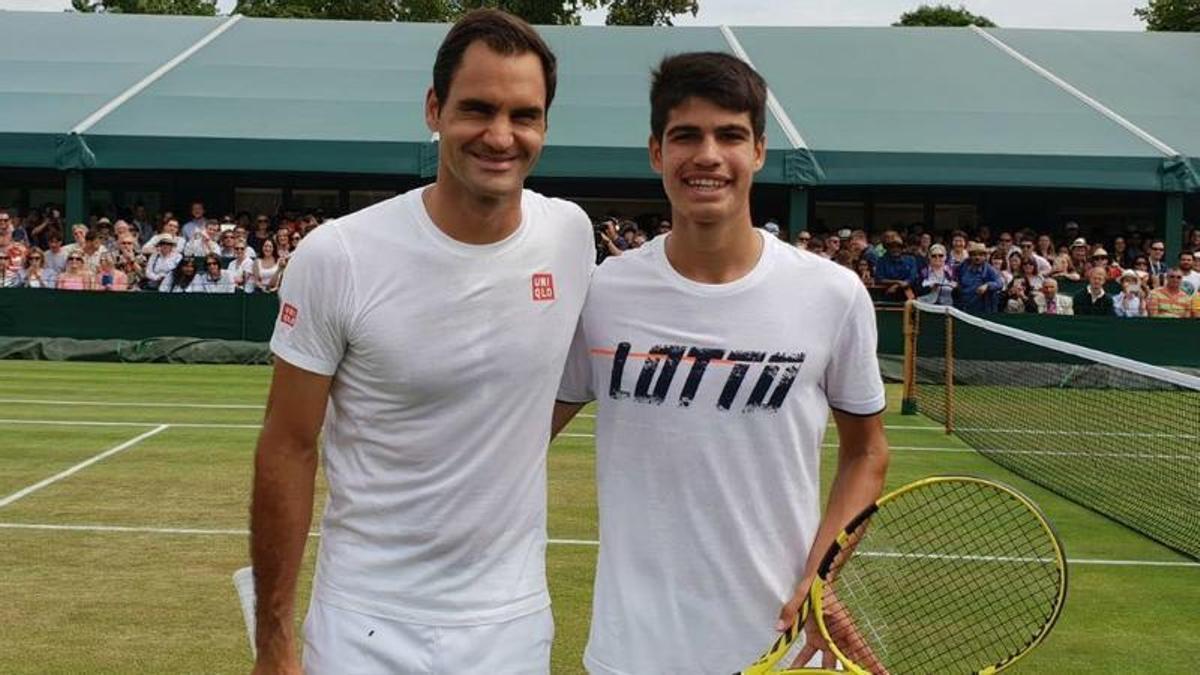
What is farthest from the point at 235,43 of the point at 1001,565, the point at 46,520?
the point at 1001,565

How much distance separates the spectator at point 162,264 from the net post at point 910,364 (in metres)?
10.2

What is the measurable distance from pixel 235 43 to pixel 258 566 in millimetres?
26933

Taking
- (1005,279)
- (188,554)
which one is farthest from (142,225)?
(188,554)

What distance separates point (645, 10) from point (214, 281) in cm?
3343

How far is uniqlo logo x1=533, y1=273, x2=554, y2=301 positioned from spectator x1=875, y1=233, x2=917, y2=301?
635 inches

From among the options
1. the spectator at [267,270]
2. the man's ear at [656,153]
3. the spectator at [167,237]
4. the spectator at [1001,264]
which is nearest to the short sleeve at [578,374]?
the man's ear at [656,153]

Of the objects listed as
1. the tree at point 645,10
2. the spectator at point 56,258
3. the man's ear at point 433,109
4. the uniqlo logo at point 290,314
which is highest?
the tree at point 645,10

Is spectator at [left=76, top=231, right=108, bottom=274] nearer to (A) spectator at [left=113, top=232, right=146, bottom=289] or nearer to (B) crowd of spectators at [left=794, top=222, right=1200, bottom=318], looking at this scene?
(A) spectator at [left=113, top=232, right=146, bottom=289]

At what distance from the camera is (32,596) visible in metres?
7.46

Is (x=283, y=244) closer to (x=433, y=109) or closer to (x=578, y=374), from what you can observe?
(x=578, y=374)

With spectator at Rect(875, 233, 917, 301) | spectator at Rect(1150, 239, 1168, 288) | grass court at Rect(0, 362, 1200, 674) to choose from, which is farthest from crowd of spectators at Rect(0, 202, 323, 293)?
spectator at Rect(1150, 239, 1168, 288)

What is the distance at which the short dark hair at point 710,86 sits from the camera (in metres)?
3.35

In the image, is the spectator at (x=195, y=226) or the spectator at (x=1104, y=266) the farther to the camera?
the spectator at (x=195, y=226)

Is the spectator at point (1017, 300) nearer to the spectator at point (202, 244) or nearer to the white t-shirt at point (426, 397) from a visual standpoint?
the spectator at point (202, 244)
